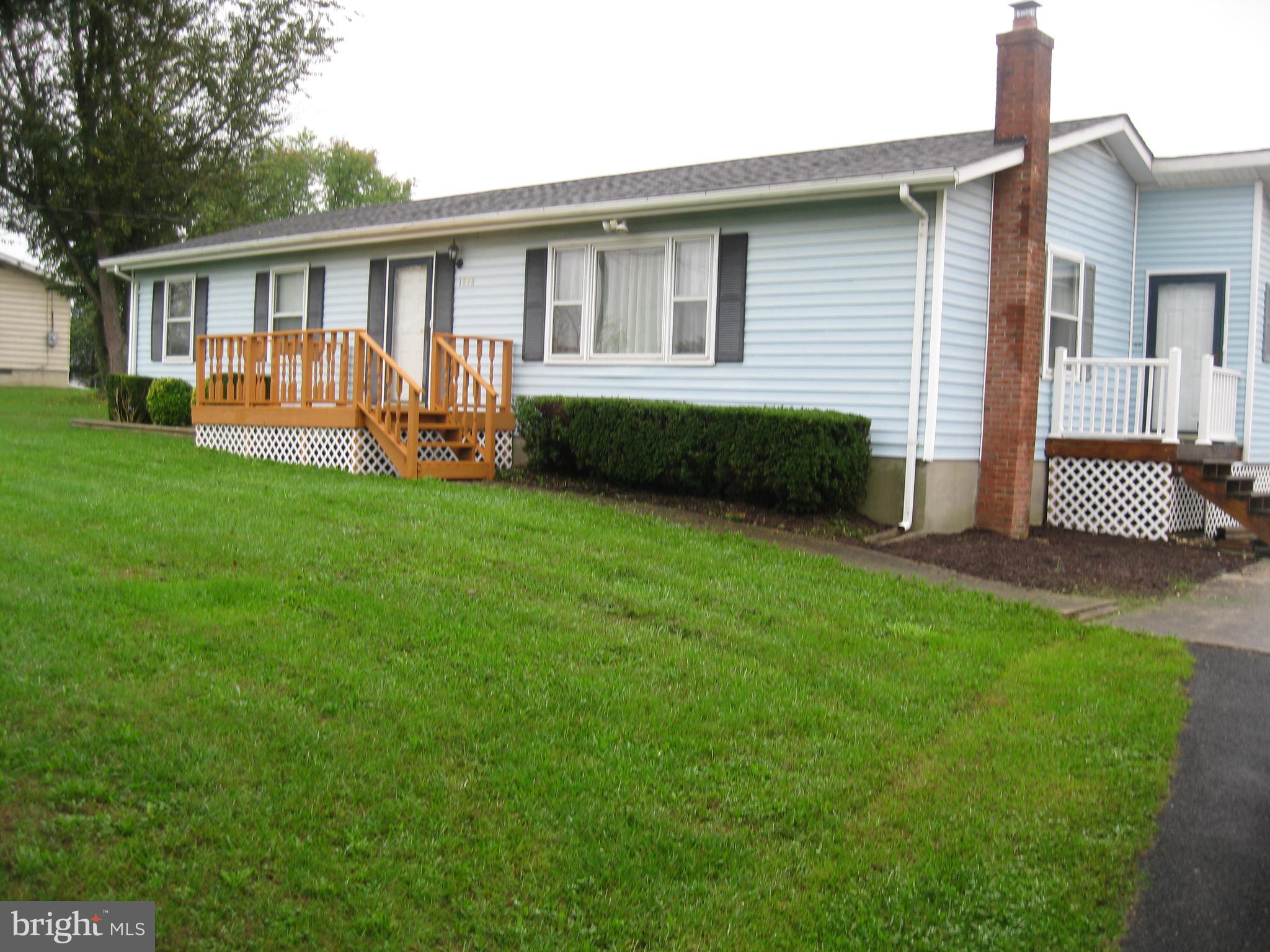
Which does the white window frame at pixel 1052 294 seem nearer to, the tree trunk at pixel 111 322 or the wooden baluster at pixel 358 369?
the wooden baluster at pixel 358 369

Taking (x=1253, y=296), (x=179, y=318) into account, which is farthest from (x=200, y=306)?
(x=1253, y=296)

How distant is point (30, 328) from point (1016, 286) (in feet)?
106

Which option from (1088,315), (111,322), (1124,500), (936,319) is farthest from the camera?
(111,322)

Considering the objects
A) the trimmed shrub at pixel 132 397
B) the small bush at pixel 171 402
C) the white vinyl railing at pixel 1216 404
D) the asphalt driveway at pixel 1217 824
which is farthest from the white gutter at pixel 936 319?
the trimmed shrub at pixel 132 397

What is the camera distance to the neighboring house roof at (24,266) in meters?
33.8

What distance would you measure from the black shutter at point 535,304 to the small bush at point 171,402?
6.49 metres

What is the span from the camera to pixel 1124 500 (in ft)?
41.2

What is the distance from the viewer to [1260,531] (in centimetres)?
1198

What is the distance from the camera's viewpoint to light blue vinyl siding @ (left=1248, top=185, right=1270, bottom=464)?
46.4ft

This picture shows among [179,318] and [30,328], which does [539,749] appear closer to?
[179,318]

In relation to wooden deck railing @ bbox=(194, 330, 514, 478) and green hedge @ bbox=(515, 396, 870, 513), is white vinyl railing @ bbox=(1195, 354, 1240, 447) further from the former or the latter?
wooden deck railing @ bbox=(194, 330, 514, 478)

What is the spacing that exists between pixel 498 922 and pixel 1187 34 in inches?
302

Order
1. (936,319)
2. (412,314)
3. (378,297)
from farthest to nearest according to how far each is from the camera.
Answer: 1. (378,297)
2. (412,314)
3. (936,319)

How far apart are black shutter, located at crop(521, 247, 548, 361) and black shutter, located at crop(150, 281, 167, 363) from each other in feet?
28.5
